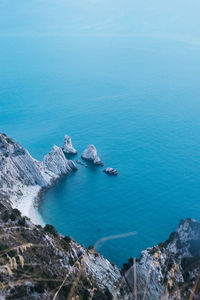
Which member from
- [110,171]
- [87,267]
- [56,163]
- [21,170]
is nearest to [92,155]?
[110,171]

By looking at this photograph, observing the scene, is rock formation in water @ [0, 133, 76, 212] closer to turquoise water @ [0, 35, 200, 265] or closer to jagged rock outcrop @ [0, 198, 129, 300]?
turquoise water @ [0, 35, 200, 265]

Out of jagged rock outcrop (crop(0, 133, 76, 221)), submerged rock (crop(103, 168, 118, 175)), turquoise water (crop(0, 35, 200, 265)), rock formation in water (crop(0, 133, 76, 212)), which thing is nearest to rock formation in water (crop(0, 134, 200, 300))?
turquoise water (crop(0, 35, 200, 265))

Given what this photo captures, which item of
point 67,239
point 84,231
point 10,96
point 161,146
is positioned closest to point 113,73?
point 10,96

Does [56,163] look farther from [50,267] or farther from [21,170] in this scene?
[50,267]

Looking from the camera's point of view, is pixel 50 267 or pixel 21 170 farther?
pixel 21 170

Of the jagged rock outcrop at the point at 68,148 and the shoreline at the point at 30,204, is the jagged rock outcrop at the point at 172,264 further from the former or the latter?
the jagged rock outcrop at the point at 68,148

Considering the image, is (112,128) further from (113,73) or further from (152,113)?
(113,73)
